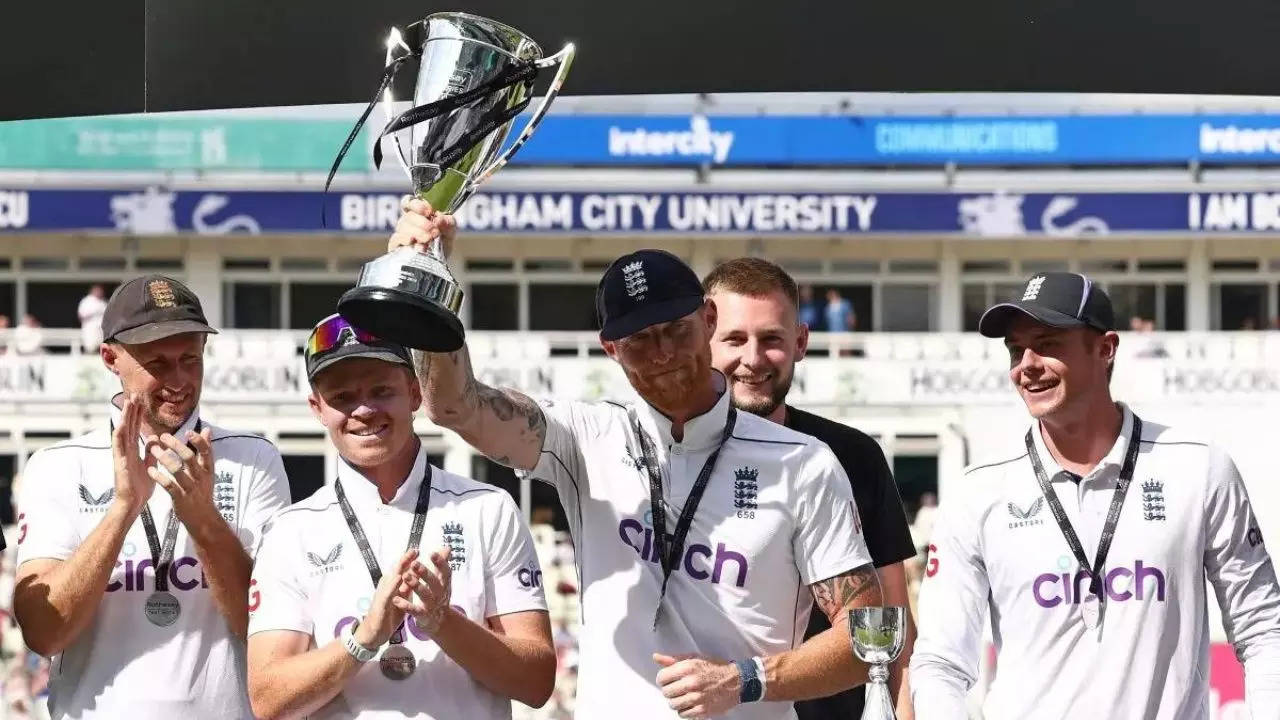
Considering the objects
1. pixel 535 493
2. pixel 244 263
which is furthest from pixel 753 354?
pixel 244 263

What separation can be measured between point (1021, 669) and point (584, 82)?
1603 millimetres

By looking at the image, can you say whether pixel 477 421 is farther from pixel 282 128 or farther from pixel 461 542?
pixel 282 128

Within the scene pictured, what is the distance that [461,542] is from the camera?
3.95 meters

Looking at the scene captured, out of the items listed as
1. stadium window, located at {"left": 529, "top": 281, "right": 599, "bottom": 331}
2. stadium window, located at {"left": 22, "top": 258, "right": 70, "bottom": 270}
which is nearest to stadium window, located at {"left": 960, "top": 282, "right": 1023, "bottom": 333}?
stadium window, located at {"left": 529, "top": 281, "right": 599, "bottom": 331}

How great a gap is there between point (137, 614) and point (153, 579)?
84 mm

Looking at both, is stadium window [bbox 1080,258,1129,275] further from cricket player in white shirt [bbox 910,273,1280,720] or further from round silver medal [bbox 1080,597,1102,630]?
round silver medal [bbox 1080,597,1102,630]

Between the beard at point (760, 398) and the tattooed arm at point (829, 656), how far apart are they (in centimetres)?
65

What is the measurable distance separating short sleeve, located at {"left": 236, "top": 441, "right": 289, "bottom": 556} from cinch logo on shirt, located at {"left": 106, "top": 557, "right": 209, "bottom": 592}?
13 cm

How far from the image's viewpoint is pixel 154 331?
167 inches

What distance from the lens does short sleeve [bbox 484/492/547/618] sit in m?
3.94

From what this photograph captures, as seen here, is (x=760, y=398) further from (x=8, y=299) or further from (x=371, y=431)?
(x=8, y=299)

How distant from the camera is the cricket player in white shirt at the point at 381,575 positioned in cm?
377

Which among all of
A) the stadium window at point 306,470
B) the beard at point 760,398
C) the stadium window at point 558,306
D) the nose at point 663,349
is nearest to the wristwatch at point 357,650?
the nose at point 663,349

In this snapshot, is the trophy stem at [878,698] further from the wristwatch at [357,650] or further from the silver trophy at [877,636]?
the wristwatch at [357,650]
